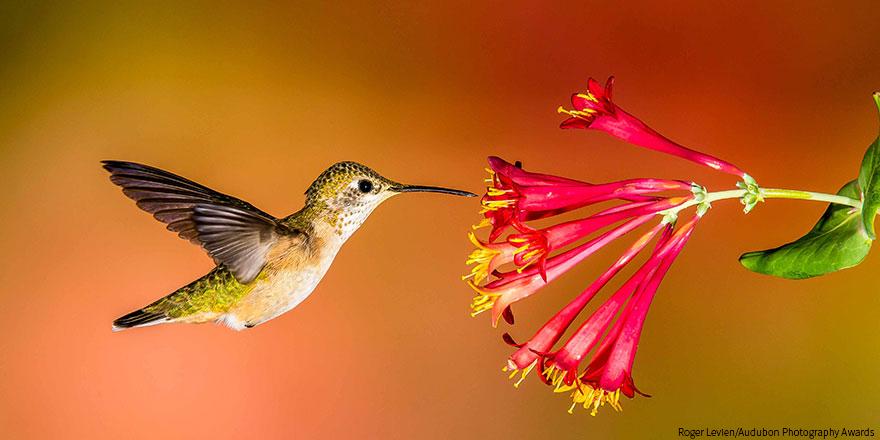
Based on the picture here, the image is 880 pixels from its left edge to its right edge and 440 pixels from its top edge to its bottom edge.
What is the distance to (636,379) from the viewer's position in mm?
1606

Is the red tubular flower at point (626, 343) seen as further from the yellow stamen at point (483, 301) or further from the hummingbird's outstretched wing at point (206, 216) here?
the hummingbird's outstretched wing at point (206, 216)

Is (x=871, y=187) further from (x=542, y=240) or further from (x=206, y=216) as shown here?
(x=206, y=216)

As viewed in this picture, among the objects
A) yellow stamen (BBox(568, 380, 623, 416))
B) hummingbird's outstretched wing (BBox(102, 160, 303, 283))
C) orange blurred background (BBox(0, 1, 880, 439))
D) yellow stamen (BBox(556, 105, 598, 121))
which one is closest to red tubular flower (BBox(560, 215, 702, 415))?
yellow stamen (BBox(568, 380, 623, 416))

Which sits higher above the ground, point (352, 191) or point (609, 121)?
point (609, 121)

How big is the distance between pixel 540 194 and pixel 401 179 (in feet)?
3.25

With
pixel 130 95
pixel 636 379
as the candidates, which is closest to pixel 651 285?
pixel 636 379

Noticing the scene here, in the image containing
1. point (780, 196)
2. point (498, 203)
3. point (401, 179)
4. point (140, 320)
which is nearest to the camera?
point (780, 196)

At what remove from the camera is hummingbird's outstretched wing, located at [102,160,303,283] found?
1.96 feet

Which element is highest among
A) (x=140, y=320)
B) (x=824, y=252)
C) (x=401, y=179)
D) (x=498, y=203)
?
(x=401, y=179)

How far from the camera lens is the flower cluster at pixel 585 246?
56 centimetres

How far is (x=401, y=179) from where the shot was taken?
5.04 ft

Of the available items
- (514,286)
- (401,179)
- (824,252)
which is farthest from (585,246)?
(401,179)

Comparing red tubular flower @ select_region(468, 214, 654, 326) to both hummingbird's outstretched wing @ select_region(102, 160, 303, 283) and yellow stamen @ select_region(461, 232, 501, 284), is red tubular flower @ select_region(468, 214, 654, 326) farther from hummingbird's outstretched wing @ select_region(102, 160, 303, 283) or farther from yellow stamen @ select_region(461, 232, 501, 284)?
hummingbird's outstretched wing @ select_region(102, 160, 303, 283)

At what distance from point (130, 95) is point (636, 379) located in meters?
1.09
